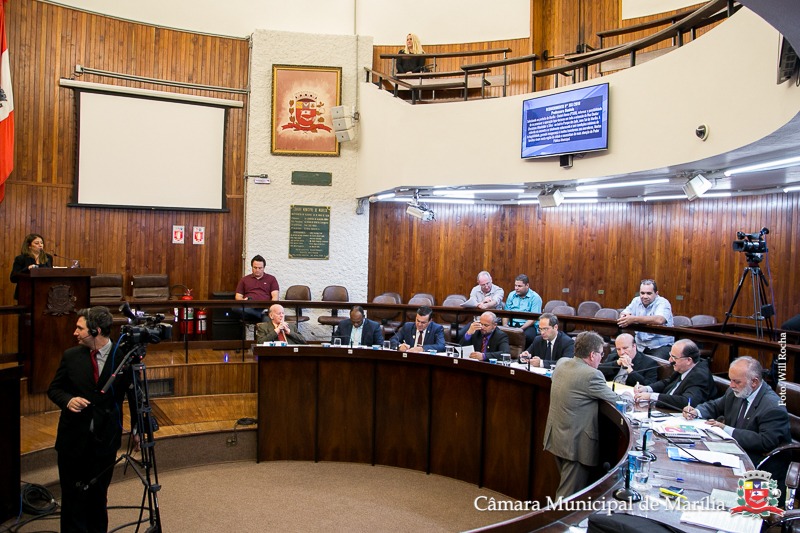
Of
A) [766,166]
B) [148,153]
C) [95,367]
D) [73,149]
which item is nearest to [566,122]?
[766,166]

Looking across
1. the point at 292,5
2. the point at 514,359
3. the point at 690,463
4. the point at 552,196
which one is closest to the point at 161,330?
the point at 690,463

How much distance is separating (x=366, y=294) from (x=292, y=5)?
497cm

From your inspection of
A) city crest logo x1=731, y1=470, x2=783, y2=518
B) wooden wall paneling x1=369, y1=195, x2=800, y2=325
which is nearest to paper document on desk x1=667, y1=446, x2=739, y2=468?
city crest logo x1=731, y1=470, x2=783, y2=518

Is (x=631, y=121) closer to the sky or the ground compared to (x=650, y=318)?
closer to the sky

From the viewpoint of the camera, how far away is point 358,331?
7.32 meters

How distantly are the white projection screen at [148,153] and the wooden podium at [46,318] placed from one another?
3.60 m

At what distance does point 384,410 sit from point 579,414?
2.81 metres

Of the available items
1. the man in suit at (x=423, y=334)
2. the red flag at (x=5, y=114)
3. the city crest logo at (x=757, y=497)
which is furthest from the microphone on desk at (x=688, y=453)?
the red flag at (x=5, y=114)

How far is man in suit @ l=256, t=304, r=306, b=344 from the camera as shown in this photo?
23.1ft

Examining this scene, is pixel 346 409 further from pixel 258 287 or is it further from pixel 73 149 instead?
pixel 73 149

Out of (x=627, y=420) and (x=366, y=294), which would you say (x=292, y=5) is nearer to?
(x=366, y=294)

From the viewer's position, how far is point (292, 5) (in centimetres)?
1077

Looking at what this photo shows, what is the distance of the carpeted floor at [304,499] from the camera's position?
518 centimetres

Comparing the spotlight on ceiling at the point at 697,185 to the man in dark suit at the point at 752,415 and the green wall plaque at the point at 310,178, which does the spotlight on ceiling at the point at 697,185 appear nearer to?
the man in dark suit at the point at 752,415
